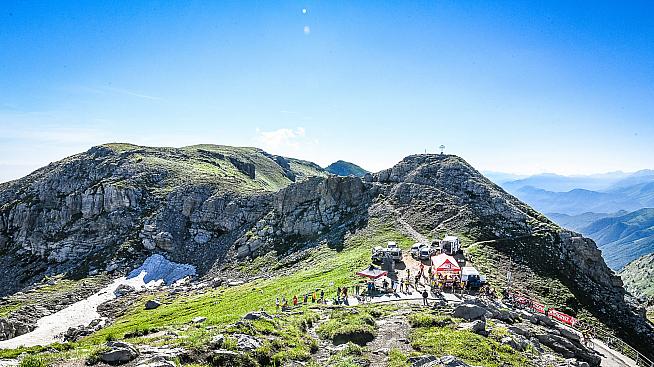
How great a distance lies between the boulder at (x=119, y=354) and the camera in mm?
19141

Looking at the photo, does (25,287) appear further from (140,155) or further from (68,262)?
(140,155)

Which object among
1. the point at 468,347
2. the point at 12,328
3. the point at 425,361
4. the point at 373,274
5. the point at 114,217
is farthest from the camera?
the point at 114,217

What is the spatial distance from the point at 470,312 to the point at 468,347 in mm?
8152

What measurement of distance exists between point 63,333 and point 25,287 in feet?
138

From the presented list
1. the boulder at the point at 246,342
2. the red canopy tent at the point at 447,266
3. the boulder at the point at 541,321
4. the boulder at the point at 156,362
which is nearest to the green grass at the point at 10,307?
the boulder at the point at 246,342

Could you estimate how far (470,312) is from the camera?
31.5 meters

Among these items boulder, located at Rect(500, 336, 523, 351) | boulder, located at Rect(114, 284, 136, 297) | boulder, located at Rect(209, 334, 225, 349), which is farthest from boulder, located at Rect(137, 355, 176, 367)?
boulder, located at Rect(114, 284, 136, 297)

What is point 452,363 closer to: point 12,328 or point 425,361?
point 425,361

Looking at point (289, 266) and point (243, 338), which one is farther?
point (289, 266)

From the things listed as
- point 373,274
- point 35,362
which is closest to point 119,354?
point 35,362

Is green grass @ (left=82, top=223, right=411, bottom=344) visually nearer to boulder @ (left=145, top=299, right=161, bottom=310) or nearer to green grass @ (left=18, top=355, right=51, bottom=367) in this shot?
boulder @ (left=145, top=299, right=161, bottom=310)

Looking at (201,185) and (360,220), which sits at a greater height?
(201,185)

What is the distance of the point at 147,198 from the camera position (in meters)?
119

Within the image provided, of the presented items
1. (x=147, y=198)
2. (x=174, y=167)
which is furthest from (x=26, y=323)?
(x=174, y=167)
